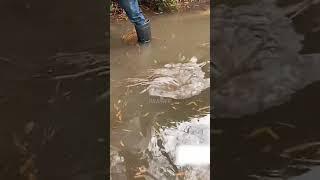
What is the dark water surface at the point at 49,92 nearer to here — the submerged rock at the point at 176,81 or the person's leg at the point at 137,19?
the submerged rock at the point at 176,81

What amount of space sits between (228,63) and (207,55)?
47.7 inches

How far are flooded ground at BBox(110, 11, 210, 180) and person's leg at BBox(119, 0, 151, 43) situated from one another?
10 cm

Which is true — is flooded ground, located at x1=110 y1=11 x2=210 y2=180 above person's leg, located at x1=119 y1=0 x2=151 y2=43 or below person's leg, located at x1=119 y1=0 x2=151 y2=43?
below

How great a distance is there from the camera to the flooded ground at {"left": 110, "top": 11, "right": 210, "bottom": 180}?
2211 mm

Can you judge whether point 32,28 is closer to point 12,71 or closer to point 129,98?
point 12,71

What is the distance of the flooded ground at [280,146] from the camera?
195 centimetres

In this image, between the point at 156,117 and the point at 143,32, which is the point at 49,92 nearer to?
the point at 156,117

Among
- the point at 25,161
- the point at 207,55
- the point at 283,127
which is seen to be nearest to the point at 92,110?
the point at 25,161

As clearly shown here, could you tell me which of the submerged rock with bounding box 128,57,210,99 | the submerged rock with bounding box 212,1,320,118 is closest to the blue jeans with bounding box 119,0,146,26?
the submerged rock with bounding box 128,57,210,99

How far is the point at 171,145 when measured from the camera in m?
2.36

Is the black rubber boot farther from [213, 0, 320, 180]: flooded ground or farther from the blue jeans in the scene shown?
[213, 0, 320, 180]: flooded ground

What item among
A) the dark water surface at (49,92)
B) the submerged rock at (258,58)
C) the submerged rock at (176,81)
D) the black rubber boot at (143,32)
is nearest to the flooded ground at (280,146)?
the submerged rock at (258,58)

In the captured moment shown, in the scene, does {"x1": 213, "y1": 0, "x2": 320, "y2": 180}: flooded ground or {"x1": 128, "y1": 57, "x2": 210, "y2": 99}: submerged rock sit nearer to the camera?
{"x1": 213, "y1": 0, "x2": 320, "y2": 180}: flooded ground

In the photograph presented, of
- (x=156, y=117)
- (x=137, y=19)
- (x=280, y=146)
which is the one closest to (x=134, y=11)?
(x=137, y=19)
